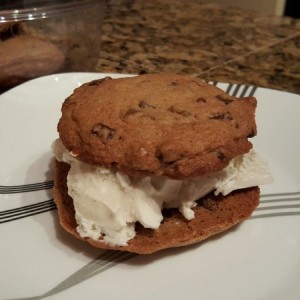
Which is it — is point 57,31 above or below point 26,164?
above

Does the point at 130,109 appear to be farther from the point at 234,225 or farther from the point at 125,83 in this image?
the point at 234,225

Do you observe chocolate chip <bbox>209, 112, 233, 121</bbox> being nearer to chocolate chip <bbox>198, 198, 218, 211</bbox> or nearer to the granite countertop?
chocolate chip <bbox>198, 198, 218, 211</bbox>

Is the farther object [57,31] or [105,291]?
[57,31]

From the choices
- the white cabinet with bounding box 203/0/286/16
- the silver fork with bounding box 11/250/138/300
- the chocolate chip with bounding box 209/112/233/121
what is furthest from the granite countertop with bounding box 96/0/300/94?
the silver fork with bounding box 11/250/138/300

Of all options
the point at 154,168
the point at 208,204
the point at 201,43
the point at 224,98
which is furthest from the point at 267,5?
the point at 154,168

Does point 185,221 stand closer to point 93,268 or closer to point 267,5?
point 93,268

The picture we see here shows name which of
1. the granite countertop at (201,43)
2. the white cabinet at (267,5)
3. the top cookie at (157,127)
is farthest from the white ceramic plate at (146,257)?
the white cabinet at (267,5)

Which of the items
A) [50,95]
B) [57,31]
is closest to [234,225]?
Answer: [50,95]
